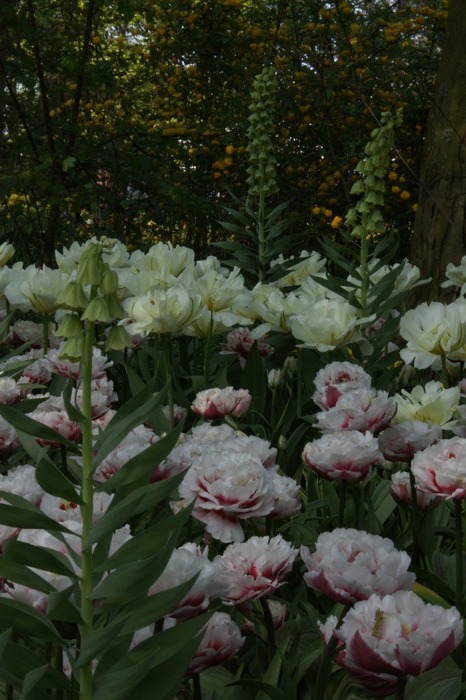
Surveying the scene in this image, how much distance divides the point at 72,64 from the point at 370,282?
8.03 feet

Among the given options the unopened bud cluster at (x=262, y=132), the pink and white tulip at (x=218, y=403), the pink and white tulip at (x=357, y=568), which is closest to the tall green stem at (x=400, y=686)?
the pink and white tulip at (x=357, y=568)

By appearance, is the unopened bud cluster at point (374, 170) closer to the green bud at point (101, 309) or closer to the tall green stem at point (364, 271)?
the tall green stem at point (364, 271)

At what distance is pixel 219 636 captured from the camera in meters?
1.03

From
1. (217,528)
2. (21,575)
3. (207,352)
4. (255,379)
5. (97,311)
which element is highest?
(97,311)

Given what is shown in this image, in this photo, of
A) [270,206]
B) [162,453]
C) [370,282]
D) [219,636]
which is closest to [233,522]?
[219,636]

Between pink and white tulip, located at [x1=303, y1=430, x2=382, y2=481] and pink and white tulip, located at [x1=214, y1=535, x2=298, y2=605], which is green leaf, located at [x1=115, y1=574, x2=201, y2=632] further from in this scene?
pink and white tulip, located at [x1=303, y1=430, x2=382, y2=481]

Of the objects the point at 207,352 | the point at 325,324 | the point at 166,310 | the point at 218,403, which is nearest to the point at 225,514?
the point at 218,403

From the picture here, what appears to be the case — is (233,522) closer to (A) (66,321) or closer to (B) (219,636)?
(B) (219,636)

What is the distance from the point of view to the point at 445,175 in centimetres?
453

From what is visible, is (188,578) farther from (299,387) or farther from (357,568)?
(299,387)

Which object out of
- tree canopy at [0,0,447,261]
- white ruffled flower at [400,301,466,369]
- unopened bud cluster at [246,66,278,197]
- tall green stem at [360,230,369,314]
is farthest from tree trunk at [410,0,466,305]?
white ruffled flower at [400,301,466,369]

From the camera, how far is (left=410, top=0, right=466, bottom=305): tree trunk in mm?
4434

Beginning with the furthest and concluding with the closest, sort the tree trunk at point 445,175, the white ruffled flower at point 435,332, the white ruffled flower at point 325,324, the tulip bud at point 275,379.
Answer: the tree trunk at point 445,175 → the tulip bud at point 275,379 → the white ruffled flower at point 325,324 → the white ruffled flower at point 435,332

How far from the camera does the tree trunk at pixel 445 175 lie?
4434 mm
